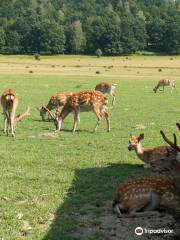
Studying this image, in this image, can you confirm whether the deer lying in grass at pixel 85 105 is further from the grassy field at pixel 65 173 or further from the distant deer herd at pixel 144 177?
the grassy field at pixel 65 173

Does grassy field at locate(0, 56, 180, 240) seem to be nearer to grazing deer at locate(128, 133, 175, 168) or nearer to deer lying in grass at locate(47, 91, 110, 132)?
grazing deer at locate(128, 133, 175, 168)

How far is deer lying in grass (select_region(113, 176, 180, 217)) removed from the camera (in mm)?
7574

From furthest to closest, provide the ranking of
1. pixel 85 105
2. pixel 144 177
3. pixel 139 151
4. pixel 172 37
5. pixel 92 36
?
pixel 92 36
pixel 172 37
pixel 85 105
pixel 139 151
pixel 144 177

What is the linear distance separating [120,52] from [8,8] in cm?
4773

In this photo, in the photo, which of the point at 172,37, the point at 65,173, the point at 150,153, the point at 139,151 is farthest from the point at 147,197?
the point at 172,37

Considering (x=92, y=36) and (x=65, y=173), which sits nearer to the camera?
(x=65, y=173)

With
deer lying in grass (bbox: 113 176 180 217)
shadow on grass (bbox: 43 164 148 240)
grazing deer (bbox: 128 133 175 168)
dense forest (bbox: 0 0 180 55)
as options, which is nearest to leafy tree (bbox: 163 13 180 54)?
dense forest (bbox: 0 0 180 55)

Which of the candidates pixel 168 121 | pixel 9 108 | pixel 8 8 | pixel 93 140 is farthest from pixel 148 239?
pixel 8 8

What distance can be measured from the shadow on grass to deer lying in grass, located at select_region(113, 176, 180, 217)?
459 millimetres

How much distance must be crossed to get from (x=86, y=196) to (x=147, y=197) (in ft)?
4.61

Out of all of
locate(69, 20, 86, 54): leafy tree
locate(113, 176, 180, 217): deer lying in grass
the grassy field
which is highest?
locate(113, 176, 180, 217): deer lying in grass

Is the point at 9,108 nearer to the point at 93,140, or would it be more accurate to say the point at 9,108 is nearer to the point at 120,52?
the point at 93,140

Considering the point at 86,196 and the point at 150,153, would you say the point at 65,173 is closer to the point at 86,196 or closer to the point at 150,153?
the point at 86,196

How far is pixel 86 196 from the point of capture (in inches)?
343
